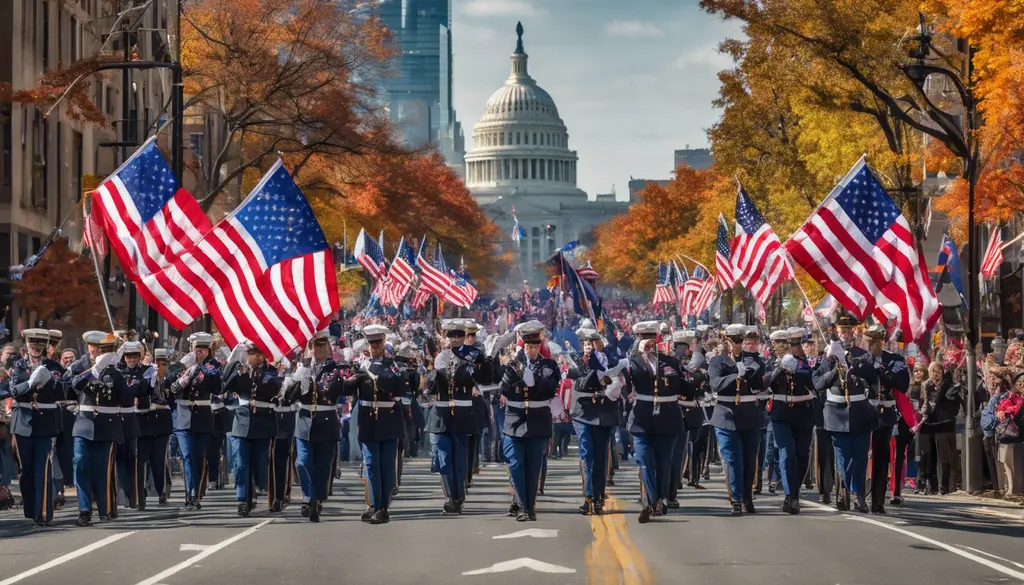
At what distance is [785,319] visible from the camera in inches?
2753

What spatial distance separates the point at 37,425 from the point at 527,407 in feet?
16.2

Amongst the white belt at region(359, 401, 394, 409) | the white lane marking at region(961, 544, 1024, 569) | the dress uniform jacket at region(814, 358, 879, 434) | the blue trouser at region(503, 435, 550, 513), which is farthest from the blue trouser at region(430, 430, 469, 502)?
the white lane marking at region(961, 544, 1024, 569)

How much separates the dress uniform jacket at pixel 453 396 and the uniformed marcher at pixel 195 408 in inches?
103

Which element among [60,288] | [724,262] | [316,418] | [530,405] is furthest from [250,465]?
[724,262]

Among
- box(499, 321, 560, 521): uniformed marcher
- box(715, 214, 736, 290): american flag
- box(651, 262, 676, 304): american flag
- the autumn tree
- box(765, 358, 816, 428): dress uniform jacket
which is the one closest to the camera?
box(499, 321, 560, 521): uniformed marcher

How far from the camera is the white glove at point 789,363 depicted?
19.2m

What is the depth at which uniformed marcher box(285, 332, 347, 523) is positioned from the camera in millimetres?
18297

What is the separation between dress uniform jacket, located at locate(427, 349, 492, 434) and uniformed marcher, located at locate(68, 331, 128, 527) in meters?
3.25

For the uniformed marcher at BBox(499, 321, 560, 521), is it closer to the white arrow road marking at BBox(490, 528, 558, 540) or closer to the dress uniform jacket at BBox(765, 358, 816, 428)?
the white arrow road marking at BBox(490, 528, 558, 540)

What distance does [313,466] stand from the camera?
60.6 feet

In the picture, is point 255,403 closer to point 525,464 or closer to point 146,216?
point 146,216

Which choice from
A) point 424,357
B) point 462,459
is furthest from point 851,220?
point 424,357

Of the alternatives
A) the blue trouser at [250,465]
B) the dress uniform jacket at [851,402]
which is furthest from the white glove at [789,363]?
the blue trouser at [250,465]

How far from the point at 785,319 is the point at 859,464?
5153cm
